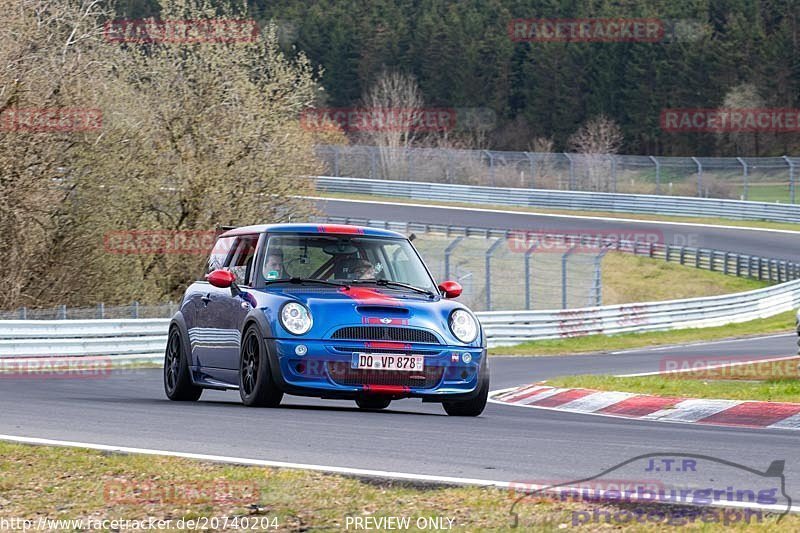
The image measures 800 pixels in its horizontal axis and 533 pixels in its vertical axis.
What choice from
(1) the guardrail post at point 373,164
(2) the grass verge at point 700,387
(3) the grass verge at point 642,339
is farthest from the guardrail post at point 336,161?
(2) the grass verge at point 700,387

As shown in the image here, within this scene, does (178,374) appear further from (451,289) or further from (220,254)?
(451,289)

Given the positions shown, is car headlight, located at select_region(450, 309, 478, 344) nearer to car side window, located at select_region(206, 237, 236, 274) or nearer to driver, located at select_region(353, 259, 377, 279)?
driver, located at select_region(353, 259, 377, 279)

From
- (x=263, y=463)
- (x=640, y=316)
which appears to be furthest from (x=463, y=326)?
(x=640, y=316)

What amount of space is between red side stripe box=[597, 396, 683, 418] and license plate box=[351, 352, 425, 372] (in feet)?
10.5

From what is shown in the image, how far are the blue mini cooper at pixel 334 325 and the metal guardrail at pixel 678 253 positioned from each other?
30.3 metres

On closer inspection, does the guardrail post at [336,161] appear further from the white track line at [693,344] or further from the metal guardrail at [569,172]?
the white track line at [693,344]

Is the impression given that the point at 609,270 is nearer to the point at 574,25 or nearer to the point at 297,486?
the point at 297,486

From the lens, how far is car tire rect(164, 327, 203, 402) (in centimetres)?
1255

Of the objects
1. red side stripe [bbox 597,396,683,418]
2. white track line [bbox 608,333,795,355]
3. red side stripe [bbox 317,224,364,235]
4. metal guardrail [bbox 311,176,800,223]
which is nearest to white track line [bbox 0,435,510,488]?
red side stripe [bbox 317,224,364,235]

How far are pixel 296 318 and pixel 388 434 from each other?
1.76 metres

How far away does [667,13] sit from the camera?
98.2m

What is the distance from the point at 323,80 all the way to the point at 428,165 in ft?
136

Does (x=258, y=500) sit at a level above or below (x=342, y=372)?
above

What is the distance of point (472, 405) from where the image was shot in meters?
11.2
